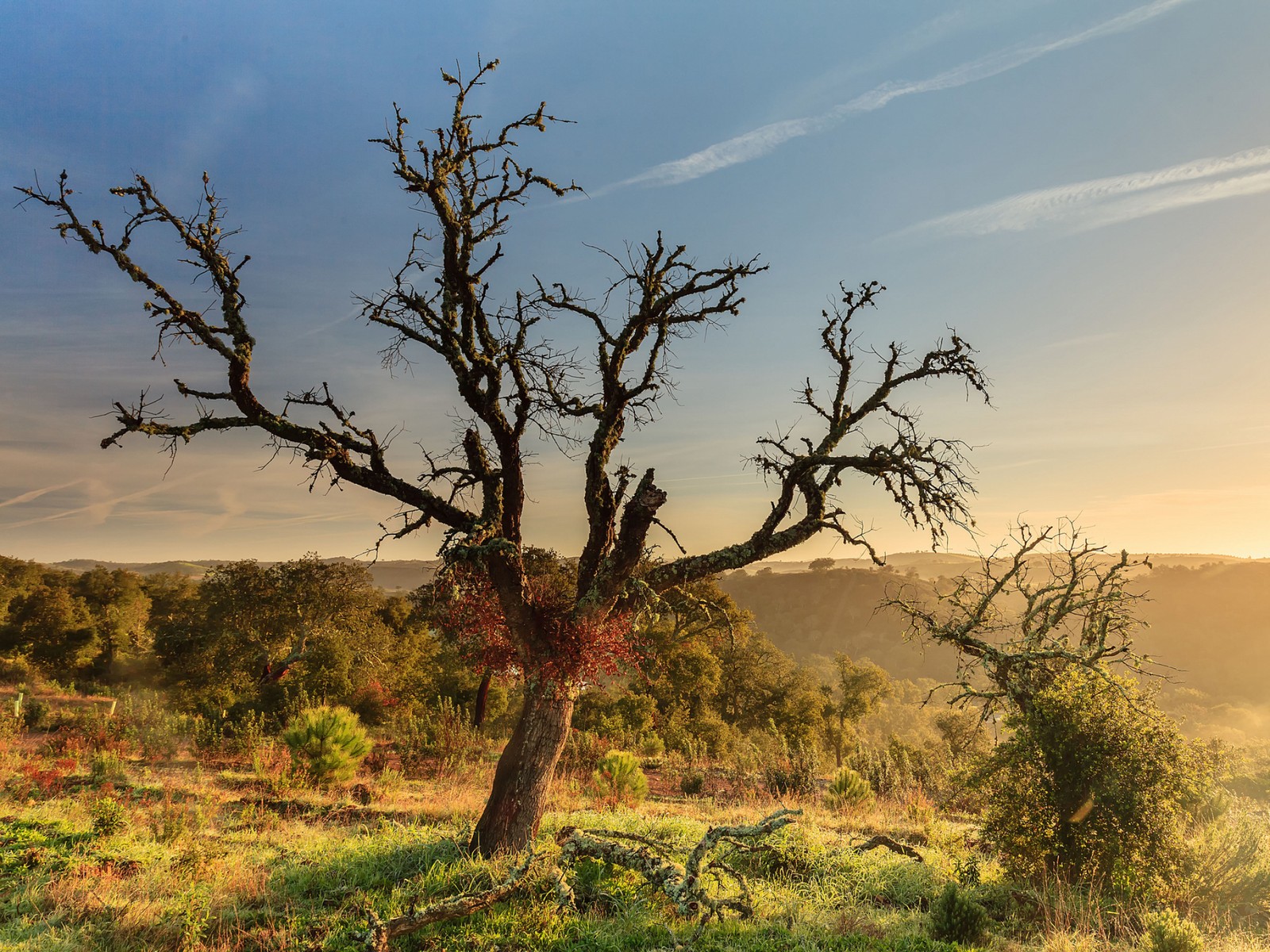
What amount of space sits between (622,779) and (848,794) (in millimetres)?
5585

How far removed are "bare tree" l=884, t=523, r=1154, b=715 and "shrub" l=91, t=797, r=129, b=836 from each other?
10.9 meters

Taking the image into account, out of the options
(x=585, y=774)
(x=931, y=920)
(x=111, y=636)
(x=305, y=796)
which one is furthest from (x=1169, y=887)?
(x=111, y=636)

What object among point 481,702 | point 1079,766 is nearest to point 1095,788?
point 1079,766

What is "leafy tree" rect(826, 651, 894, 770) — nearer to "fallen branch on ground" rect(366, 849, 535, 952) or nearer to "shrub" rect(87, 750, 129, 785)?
"fallen branch on ground" rect(366, 849, 535, 952)

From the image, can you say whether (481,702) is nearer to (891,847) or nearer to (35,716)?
(35,716)

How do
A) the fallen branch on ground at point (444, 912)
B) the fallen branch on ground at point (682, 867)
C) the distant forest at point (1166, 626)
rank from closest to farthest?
the fallen branch on ground at point (444, 912) < the fallen branch on ground at point (682, 867) < the distant forest at point (1166, 626)

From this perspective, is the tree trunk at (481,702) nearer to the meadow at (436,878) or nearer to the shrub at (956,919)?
the meadow at (436,878)

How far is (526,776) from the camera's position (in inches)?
285

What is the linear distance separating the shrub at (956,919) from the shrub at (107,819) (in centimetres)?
1022

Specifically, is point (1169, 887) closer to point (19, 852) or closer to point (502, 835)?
point (502, 835)

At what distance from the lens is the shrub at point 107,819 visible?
794 cm

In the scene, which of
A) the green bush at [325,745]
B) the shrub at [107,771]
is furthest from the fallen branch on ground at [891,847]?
the shrub at [107,771]

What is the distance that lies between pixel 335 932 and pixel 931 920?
5.74m

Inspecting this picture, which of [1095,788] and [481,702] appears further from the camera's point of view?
[481,702]
